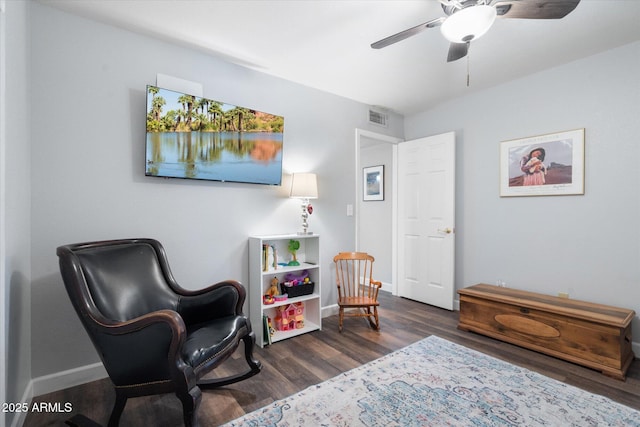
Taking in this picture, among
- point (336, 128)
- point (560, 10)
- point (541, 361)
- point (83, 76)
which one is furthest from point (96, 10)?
point (541, 361)

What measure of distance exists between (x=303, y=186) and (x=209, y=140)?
948 millimetres

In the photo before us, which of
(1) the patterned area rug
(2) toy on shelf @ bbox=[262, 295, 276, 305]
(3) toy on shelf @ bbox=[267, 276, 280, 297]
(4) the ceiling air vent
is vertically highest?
(4) the ceiling air vent

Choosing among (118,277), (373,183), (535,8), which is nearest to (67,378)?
(118,277)

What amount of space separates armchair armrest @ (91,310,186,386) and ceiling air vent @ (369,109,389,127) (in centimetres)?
325

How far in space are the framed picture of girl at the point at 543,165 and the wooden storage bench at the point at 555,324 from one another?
3.41ft

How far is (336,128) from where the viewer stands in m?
3.47

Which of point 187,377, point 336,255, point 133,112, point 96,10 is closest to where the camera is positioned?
point 187,377

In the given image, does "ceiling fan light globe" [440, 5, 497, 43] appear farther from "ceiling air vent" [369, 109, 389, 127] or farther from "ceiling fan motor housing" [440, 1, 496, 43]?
"ceiling air vent" [369, 109, 389, 127]

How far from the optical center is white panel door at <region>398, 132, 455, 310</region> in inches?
140

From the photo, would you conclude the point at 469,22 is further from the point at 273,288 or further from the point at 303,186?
the point at 273,288

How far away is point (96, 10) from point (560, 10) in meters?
2.84

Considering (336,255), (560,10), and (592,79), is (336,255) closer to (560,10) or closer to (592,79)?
(560,10)

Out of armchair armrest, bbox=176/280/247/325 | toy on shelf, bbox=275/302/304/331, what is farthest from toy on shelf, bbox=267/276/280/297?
armchair armrest, bbox=176/280/247/325

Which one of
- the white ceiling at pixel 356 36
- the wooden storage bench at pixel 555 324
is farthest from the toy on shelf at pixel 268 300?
the white ceiling at pixel 356 36
